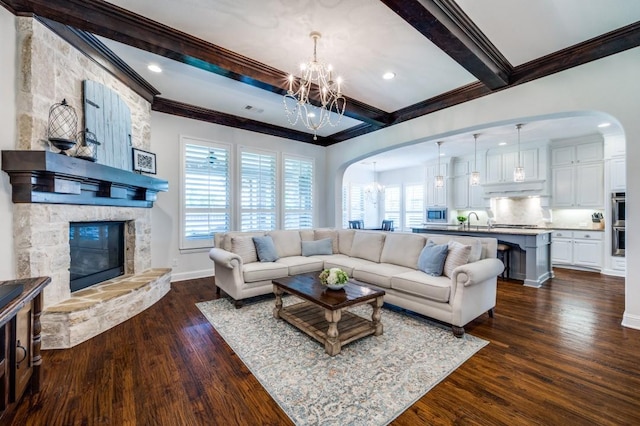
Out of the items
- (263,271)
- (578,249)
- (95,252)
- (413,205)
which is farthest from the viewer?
(413,205)

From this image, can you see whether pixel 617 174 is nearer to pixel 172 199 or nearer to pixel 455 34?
pixel 455 34

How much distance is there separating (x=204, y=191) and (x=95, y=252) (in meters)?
1.99

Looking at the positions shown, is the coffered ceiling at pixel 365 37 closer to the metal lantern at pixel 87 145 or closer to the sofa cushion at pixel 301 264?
the metal lantern at pixel 87 145

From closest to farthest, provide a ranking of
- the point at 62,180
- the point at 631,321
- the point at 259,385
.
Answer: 1. the point at 259,385
2. the point at 62,180
3. the point at 631,321

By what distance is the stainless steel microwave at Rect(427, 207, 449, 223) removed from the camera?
812 cm

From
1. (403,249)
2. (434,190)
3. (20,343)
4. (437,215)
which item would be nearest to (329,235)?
(403,249)

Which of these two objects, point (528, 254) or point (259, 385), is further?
point (528, 254)

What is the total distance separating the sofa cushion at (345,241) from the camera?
15.8ft

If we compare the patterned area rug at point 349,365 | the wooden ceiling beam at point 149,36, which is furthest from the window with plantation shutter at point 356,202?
the patterned area rug at point 349,365

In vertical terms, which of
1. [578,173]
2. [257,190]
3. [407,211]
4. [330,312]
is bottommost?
[330,312]

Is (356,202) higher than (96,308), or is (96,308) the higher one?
(356,202)

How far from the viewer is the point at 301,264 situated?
4039 mm

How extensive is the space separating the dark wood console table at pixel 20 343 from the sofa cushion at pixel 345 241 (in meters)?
3.76

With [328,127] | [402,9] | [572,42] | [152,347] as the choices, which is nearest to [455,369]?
[152,347]
